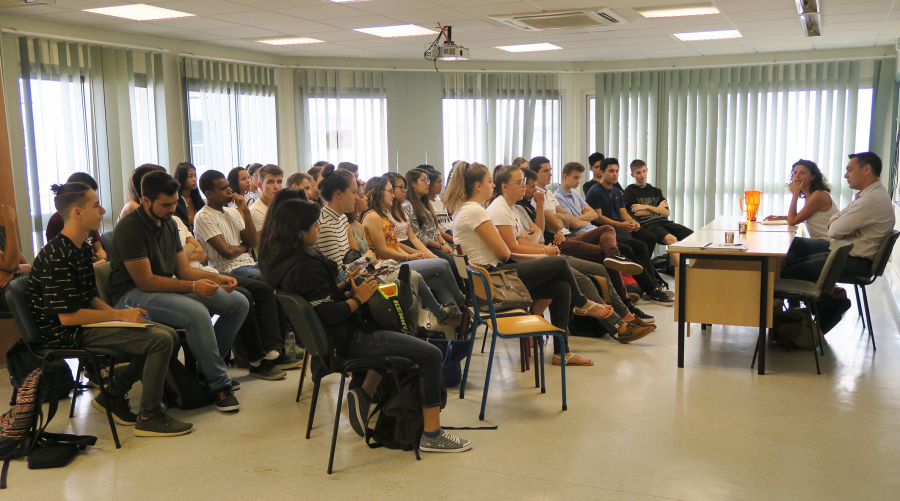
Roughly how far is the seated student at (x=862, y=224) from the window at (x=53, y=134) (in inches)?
238

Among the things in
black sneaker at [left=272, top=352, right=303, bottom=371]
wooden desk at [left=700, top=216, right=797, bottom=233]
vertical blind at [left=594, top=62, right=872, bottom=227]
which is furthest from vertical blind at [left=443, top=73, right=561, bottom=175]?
black sneaker at [left=272, top=352, right=303, bottom=371]

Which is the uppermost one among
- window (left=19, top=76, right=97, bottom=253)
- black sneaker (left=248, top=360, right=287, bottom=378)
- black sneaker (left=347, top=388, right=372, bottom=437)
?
window (left=19, top=76, right=97, bottom=253)

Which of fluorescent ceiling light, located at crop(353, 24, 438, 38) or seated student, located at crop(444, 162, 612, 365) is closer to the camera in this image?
seated student, located at crop(444, 162, 612, 365)

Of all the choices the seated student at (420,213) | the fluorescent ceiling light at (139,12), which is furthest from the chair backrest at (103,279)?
the fluorescent ceiling light at (139,12)

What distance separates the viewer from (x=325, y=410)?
3664mm

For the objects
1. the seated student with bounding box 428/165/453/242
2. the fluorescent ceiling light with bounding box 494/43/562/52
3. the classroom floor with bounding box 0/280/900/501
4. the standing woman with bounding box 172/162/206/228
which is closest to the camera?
the classroom floor with bounding box 0/280/900/501

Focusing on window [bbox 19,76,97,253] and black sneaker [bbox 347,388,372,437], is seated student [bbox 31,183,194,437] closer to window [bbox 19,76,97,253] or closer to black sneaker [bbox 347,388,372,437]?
black sneaker [bbox 347,388,372,437]

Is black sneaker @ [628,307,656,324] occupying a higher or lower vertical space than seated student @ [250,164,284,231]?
lower

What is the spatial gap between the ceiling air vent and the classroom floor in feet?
10.4

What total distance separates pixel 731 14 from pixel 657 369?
3636 millimetres

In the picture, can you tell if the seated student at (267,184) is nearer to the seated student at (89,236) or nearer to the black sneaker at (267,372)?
the seated student at (89,236)

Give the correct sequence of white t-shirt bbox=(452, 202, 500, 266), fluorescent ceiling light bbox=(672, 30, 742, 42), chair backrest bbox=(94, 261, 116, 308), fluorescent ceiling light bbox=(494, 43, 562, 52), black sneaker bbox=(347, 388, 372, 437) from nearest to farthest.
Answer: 1. black sneaker bbox=(347, 388, 372, 437)
2. chair backrest bbox=(94, 261, 116, 308)
3. white t-shirt bbox=(452, 202, 500, 266)
4. fluorescent ceiling light bbox=(672, 30, 742, 42)
5. fluorescent ceiling light bbox=(494, 43, 562, 52)

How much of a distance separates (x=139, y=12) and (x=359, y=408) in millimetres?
4366

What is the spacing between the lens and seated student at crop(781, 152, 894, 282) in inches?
188
